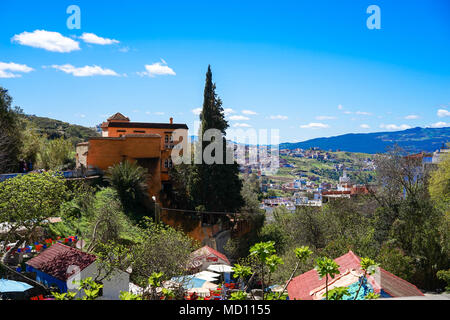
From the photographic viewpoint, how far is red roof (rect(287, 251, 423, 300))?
9.12m

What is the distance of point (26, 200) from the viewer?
38.0 ft

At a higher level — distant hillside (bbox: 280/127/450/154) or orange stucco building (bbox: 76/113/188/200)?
distant hillside (bbox: 280/127/450/154)

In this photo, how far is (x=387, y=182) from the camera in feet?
82.6

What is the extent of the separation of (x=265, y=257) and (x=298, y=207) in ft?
66.9

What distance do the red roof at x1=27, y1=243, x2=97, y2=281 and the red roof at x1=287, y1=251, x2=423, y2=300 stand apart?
6.43 metres

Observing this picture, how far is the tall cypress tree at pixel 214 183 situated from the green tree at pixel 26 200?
1112 cm

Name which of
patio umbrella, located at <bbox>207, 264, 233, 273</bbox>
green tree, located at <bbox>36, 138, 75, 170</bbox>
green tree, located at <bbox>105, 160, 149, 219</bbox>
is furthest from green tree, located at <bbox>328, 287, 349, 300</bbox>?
green tree, located at <bbox>36, 138, 75, 170</bbox>

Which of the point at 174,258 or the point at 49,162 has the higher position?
the point at 49,162

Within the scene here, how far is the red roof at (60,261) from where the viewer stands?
11453 mm

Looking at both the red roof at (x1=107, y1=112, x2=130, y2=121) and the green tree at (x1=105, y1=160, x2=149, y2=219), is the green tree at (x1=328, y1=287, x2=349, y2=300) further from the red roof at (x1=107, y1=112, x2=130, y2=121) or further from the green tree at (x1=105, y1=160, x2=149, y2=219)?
the red roof at (x1=107, y1=112, x2=130, y2=121)

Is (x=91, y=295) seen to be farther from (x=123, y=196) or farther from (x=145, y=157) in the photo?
(x=145, y=157)

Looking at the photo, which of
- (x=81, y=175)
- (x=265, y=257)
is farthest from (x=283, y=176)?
(x=265, y=257)

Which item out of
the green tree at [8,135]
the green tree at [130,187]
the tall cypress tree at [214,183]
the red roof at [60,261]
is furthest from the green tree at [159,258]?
the green tree at [8,135]

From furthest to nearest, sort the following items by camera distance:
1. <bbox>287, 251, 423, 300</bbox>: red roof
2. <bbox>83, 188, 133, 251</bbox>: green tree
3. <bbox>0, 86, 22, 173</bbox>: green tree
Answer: <bbox>0, 86, 22, 173</bbox>: green tree
<bbox>83, 188, 133, 251</bbox>: green tree
<bbox>287, 251, 423, 300</bbox>: red roof
